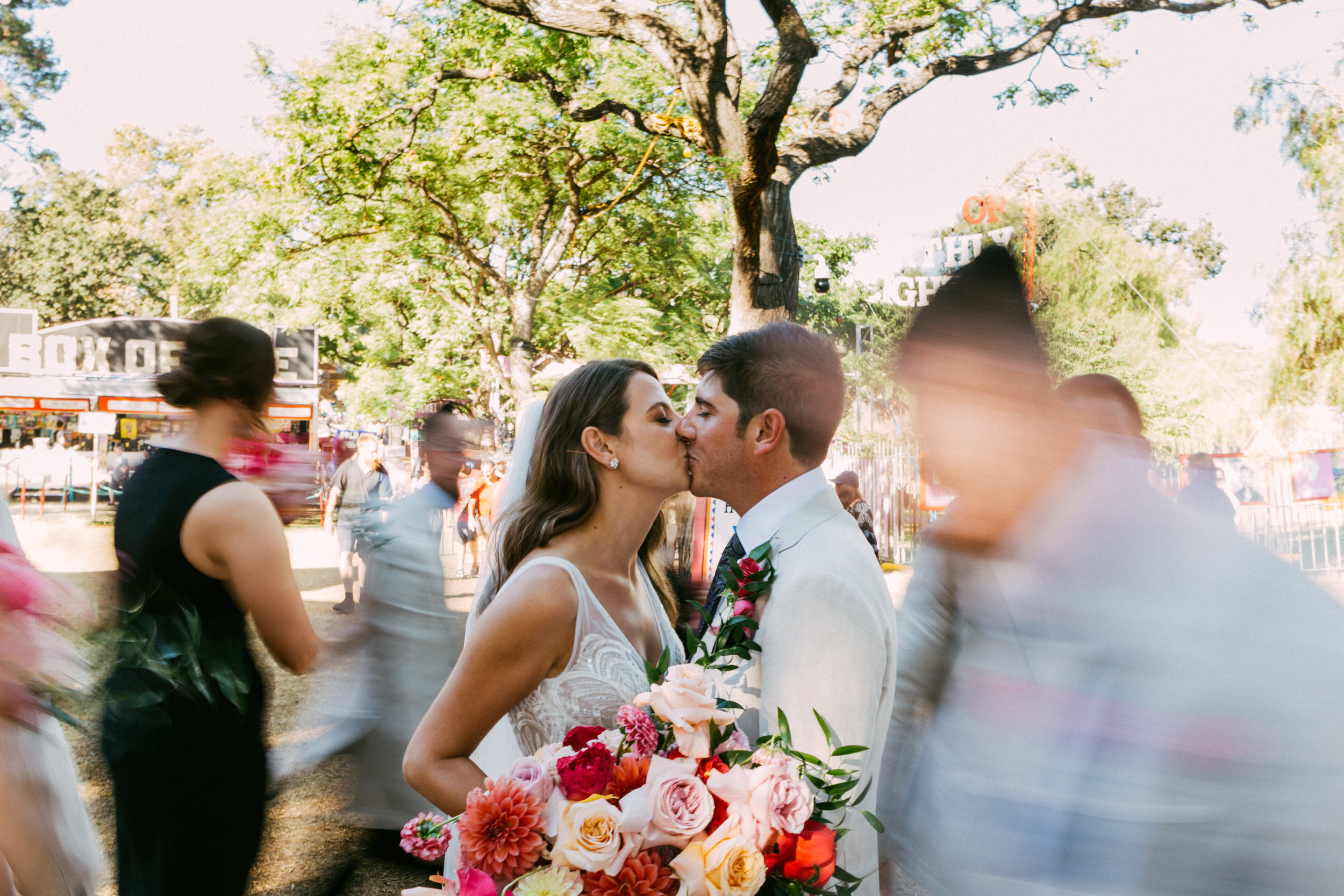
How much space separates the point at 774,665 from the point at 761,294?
5458 millimetres

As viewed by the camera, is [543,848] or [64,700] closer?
[543,848]

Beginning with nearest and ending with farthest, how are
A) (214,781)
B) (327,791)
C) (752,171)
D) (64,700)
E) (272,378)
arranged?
(64,700) → (214,781) → (272,378) → (327,791) → (752,171)

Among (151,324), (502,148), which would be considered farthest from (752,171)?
(151,324)

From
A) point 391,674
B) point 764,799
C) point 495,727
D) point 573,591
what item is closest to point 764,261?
point 391,674

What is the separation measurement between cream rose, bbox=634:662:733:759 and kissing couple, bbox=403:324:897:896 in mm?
337

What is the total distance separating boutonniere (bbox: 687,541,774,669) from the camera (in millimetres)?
1699

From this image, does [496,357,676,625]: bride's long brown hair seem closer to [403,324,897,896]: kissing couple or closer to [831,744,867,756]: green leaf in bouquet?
[403,324,897,896]: kissing couple

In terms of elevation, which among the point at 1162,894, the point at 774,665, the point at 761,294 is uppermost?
the point at 761,294

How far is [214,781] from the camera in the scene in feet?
7.96

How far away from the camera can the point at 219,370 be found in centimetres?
259

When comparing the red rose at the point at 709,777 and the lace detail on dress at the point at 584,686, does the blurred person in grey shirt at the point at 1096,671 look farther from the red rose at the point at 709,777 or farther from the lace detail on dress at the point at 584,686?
the lace detail on dress at the point at 584,686

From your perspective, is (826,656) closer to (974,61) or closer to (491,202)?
(974,61)

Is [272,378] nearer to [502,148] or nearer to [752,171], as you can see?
[752,171]

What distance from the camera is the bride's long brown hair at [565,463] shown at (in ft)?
7.45
